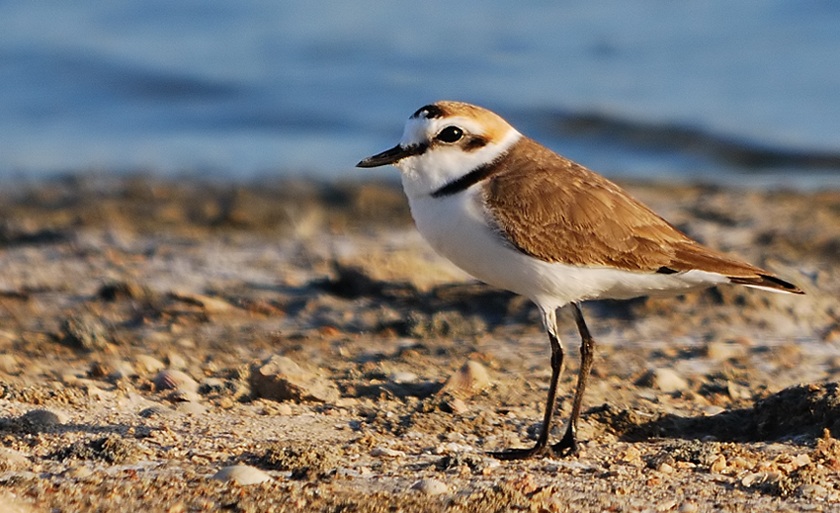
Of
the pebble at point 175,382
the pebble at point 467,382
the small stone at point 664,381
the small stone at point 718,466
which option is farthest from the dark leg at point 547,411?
Result: the pebble at point 175,382

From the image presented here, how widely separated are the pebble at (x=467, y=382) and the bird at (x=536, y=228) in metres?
0.57

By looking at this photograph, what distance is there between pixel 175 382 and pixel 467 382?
1.30 metres

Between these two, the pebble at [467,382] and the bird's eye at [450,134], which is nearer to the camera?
the bird's eye at [450,134]

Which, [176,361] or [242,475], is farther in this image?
[176,361]

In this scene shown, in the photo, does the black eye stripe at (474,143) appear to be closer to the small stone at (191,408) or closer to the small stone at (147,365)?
the small stone at (191,408)

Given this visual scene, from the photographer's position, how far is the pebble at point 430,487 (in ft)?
14.0

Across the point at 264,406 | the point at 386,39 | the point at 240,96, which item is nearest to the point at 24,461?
the point at 264,406

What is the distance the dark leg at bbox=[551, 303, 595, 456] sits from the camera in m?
4.93

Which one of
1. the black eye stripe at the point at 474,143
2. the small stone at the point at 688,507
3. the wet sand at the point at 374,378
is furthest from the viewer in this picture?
the black eye stripe at the point at 474,143

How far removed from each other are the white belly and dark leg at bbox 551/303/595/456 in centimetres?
24

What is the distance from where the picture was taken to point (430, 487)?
429cm

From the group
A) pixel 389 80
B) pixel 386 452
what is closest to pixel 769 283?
pixel 386 452

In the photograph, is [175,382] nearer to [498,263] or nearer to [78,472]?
[78,472]

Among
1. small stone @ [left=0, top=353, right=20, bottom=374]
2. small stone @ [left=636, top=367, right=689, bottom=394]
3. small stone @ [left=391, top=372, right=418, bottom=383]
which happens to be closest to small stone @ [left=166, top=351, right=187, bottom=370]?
small stone @ [left=0, top=353, right=20, bottom=374]
